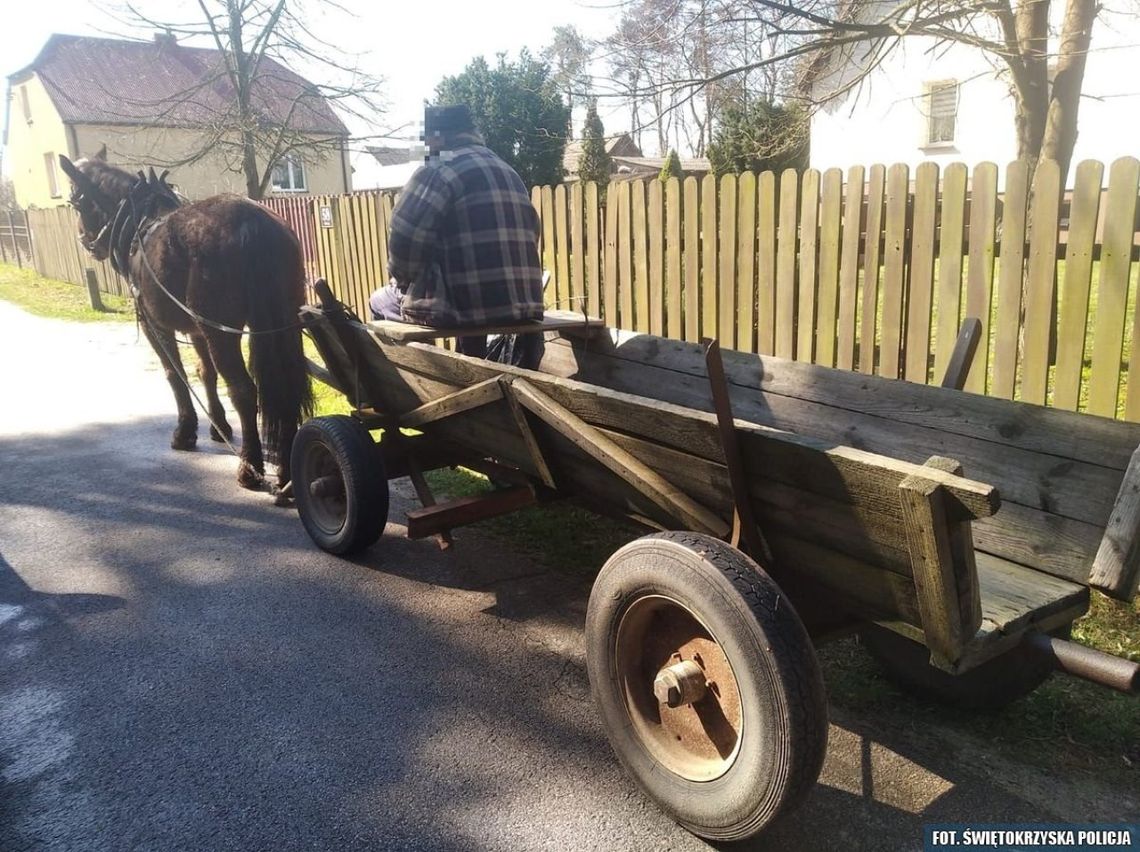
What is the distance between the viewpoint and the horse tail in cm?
525

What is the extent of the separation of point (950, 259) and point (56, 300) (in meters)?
19.0

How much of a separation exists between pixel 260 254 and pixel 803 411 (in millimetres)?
3416

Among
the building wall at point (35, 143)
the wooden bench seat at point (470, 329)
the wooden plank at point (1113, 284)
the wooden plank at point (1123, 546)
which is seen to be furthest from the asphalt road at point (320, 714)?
the building wall at point (35, 143)

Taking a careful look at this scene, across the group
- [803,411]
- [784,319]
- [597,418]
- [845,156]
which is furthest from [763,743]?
[845,156]

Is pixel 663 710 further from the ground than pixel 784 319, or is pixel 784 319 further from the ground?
pixel 784 319

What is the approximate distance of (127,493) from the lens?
224 inches

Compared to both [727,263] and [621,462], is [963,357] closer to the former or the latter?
[621,462]

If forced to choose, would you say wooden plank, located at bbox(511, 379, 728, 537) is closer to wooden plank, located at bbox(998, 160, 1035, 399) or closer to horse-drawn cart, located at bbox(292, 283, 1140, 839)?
horse-drawn cart, located at bbox(292, 283, 1140, 839)

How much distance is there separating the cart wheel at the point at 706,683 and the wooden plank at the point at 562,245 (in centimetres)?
518

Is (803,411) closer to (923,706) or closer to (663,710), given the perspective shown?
(923,706)

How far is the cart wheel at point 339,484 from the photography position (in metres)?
4.08

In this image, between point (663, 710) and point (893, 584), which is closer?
point (893, 584)

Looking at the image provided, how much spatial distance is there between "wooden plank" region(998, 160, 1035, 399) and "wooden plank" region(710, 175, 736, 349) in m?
1.79

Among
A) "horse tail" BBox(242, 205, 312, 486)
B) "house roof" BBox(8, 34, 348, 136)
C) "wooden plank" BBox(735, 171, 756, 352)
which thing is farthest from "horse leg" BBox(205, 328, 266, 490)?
"house roof" BBox(8, 34, 348, 136)
